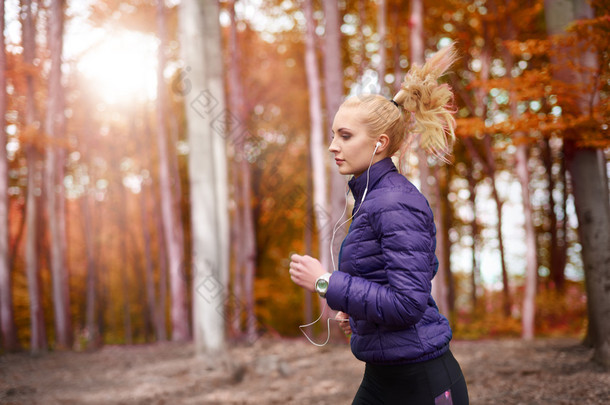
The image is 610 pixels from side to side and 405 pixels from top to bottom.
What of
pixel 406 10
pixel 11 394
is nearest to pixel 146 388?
pixel 11 394

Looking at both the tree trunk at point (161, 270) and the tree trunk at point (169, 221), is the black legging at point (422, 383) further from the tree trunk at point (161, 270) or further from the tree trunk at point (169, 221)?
the tree trunk at point (161, 270)

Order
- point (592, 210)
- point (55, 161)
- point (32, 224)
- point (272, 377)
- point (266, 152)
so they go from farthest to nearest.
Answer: point (266, 152)
point (55, 161)
point (32, 224)
point (272, 377)
point (592, 210)

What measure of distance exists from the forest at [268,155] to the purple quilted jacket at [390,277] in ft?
7.93

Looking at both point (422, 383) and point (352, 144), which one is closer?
point (422, 383)

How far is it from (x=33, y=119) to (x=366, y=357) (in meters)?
10.1

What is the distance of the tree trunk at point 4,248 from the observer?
7984mm

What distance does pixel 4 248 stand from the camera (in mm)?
8633

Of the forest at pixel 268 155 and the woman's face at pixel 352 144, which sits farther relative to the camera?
the forest at pixel 268 155

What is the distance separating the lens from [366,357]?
5.75 feet

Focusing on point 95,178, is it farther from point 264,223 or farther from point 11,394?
point 11,394

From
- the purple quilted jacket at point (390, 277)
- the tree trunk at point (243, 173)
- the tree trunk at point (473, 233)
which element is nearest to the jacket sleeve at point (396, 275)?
the purple quilted jacket at point (390, 277)

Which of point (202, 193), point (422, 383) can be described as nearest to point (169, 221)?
point (202, 193)

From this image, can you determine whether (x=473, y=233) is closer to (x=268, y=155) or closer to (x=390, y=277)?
(x=268, y=155)

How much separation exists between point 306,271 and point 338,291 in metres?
0.15
